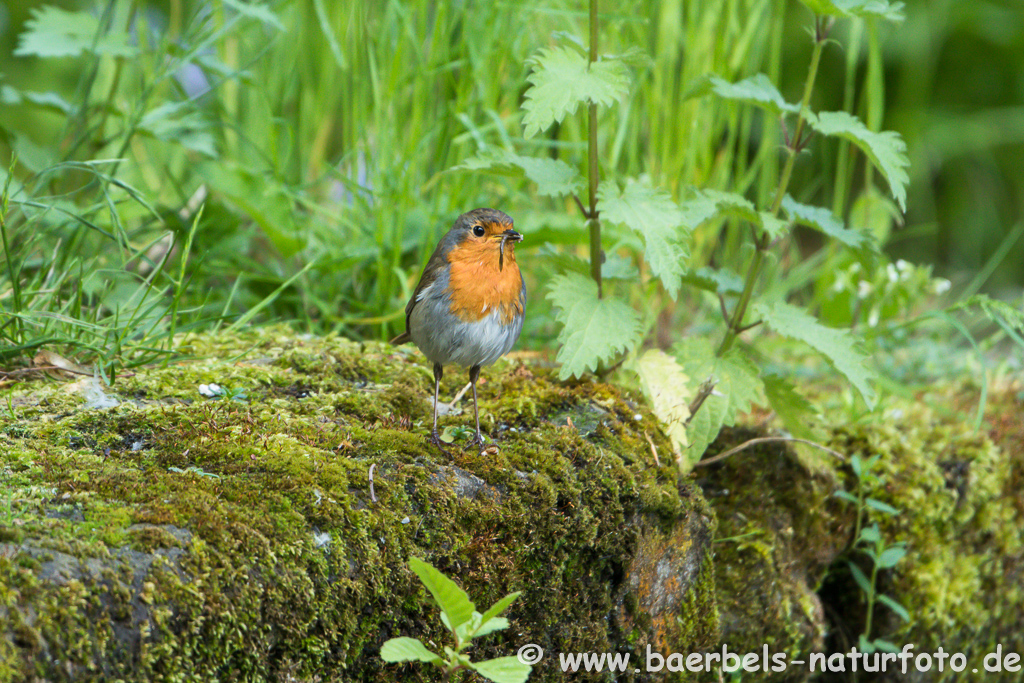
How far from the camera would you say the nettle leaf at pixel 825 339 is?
8.25 feet

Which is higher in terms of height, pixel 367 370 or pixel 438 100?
pixel 438 100

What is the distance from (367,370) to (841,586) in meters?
1.97

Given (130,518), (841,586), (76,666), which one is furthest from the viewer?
(841,586)

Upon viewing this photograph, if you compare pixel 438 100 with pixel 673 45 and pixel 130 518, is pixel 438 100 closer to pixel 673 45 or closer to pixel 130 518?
pixel 673 45

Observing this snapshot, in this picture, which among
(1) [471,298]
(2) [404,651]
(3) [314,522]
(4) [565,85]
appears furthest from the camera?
(1) [471,298]

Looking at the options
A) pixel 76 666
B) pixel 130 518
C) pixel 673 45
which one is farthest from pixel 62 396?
pixel 673 45

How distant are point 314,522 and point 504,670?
0.50 metres

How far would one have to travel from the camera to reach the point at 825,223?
280 centimetres

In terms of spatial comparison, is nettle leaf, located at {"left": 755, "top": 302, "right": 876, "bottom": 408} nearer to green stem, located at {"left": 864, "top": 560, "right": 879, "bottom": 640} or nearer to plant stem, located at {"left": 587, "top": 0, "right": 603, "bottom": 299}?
plant stem, located at {"left": 587, "top": 0, "right": 603, "bottom": 299}

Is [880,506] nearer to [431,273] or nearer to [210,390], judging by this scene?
[431,273]

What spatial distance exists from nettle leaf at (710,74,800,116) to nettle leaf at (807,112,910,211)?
12 centimetres

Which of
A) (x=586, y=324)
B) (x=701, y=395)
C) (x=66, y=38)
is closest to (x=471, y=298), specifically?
(x=586, y=324)

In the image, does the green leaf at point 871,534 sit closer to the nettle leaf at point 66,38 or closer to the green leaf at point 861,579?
the green leaf at point 861,579

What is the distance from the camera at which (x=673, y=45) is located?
156 inches
